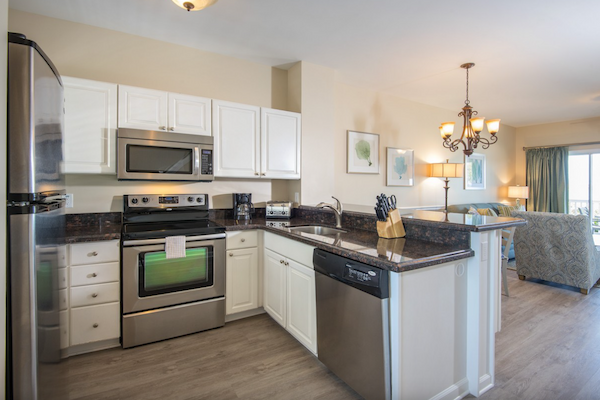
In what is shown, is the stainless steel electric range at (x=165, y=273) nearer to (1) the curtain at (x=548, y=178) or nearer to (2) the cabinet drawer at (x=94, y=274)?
(2) the cabinet drawer at (x=94, y=274)

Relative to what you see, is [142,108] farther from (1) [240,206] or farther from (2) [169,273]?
A: (2) [169,273]

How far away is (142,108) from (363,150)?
2786 mm

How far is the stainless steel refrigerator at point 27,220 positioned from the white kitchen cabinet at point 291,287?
4.57ft

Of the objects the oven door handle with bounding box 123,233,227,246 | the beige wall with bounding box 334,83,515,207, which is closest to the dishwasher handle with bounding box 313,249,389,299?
the oven door handle with bounding box 123,233,227,246

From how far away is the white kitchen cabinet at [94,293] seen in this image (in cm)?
217

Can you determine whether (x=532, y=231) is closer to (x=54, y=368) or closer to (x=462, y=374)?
(x=462, y=374)

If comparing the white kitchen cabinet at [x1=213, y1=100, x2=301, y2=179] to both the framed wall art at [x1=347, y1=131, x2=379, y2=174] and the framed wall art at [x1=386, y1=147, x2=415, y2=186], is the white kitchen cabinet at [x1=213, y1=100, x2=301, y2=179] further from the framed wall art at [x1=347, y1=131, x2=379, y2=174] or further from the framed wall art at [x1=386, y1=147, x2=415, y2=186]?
the framed wall art at [x1=386, y1=147, x2=415, y2=186]

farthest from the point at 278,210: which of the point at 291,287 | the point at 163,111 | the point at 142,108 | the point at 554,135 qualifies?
the point at 554,135

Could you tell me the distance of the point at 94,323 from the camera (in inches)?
88.1

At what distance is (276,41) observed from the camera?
2.95 metres

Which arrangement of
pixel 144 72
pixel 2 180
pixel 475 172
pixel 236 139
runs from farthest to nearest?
pixel 475 172, pixel 236 139, pixel 144 72, pixel 2 180

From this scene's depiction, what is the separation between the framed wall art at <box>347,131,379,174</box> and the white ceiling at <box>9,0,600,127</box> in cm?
71

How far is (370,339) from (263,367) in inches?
35.6

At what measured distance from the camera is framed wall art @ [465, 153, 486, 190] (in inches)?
230
